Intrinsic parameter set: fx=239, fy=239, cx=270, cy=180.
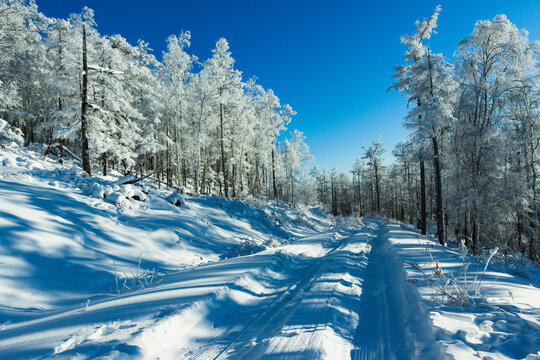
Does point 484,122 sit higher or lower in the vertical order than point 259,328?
higher

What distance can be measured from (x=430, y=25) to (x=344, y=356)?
19800 millimetres

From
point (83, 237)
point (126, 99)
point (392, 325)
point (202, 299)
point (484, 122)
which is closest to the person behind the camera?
point (392, 325)

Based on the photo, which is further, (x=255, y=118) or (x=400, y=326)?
(x=255, y=118)

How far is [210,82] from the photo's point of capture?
20.4 m

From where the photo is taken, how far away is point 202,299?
3822mm

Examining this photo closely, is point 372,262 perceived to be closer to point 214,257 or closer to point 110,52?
point 214,257

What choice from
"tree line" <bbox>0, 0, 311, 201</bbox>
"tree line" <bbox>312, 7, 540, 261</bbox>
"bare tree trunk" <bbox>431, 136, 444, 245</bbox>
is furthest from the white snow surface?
"tree line" <bbox>312, 7, 540, 261</bbox>

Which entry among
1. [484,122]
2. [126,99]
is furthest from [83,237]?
[484,122]

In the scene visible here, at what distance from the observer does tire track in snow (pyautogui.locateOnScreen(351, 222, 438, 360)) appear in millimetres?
2670

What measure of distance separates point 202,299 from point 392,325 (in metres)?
2.83

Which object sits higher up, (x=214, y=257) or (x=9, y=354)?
(x=9, y=354)

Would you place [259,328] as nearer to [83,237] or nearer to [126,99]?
[83,237]

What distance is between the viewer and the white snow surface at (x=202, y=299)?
8.60ft

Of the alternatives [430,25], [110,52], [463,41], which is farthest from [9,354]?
[430,25]
